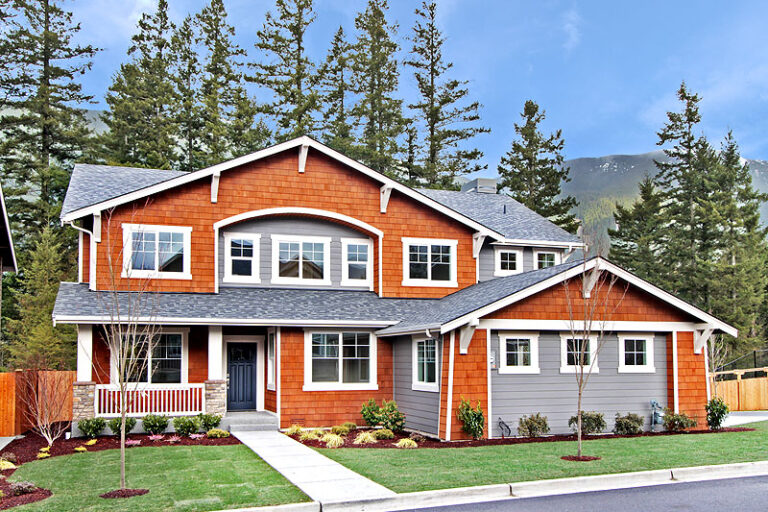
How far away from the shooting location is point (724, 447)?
566 inches

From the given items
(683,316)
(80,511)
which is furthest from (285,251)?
(80,511)

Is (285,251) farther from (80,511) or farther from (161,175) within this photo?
(80,511)

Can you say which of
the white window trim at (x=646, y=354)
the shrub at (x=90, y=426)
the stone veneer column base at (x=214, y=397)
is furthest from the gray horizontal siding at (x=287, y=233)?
the white window trim at (x=646, y=354)

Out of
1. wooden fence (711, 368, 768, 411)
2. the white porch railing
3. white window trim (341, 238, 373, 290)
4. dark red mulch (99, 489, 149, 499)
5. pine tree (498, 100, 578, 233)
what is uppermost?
pine tree (498, 100, 578, 233)

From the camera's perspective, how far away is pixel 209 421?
17469 mm

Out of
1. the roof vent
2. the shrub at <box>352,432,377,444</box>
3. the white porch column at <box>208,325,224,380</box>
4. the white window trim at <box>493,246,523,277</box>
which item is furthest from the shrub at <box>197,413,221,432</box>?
the roof vent

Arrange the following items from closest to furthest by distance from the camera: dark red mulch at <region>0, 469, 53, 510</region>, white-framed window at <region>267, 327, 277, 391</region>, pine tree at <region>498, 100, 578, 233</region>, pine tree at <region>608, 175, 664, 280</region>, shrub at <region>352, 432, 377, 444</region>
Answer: dark red mulch at <region>0, 469, 53, 510</region>
shrub at <region>352, 432, 377, 444</region>
white-framed window at <region>267, 327, 277, 391</region>
pine tree at <region>608, 175, 664, 280</region>
pine tree at <region>498, 100, 578, 233</region>

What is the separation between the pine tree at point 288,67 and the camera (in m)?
40.2

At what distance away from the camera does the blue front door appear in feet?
67.3

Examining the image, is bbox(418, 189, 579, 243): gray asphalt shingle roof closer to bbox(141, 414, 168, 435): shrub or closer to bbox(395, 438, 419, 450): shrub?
bbox(395, 438, 419, 450): shrub

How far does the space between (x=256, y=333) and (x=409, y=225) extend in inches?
221

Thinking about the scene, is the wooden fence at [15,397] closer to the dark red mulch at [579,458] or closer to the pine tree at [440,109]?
the dark red mulch at [579,458]

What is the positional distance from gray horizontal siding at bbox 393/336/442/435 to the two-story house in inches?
2.6

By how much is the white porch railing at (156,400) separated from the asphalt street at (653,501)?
10.0m
